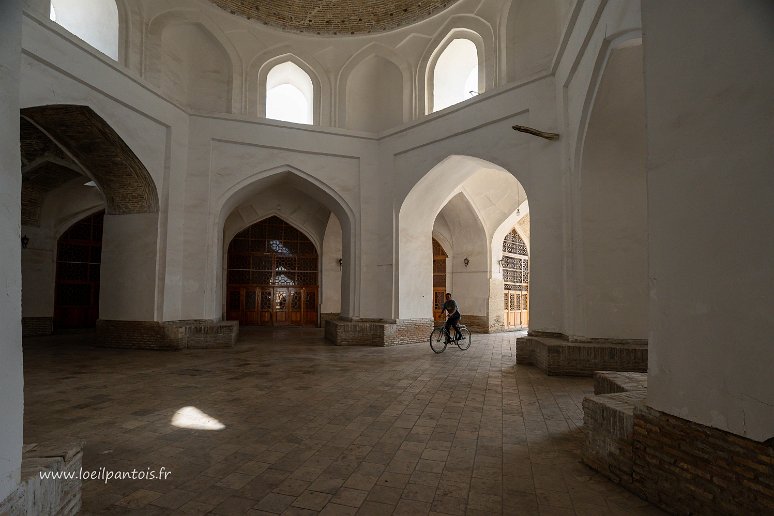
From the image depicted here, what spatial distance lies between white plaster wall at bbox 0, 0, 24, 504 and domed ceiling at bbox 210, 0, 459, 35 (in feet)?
34.8

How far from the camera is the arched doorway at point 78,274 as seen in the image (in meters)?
14.2

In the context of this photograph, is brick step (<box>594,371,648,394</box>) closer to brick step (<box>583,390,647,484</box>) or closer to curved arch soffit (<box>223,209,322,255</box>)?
brick step (<box>583,390,647,484</box>)

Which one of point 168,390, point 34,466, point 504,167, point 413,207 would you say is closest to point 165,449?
point 34,466

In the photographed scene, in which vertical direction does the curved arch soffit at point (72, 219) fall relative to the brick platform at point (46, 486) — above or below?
above

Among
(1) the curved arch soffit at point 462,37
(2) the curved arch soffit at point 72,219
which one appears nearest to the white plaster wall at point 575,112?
(1) the curved arch soffit at point 462,37

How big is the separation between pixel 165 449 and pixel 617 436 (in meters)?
3.43

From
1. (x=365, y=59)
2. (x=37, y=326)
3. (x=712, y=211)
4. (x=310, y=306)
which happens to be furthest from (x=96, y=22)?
(x=712, y=211)

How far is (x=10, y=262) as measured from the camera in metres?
Result: 2.10

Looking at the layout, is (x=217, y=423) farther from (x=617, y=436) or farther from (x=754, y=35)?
(x=754, y=35)

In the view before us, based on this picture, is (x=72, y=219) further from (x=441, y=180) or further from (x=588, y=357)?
(x=588, y=357)

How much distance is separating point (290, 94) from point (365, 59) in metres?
2.23

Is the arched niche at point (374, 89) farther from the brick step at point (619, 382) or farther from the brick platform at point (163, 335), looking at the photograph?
the brick step at point (619, 382)

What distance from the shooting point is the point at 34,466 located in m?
2.34

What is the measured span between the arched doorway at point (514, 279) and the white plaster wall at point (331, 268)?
5789 mm
